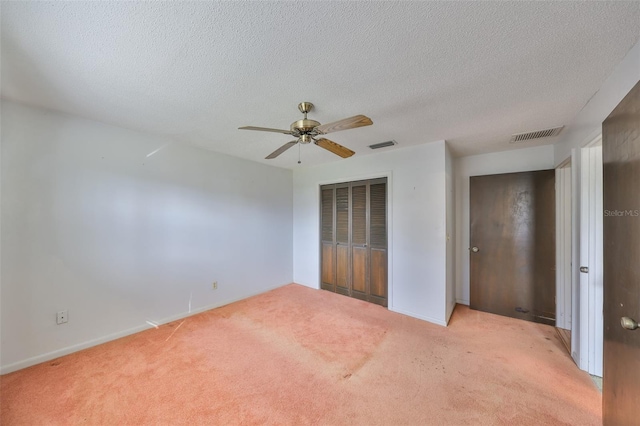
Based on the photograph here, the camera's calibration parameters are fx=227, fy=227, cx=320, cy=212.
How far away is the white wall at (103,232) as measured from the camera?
6.50 feet

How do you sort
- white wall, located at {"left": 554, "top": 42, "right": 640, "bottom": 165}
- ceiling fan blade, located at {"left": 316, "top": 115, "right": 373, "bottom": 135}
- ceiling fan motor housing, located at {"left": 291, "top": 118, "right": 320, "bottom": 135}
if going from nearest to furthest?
white wall, located at {"left": 554, "top": 42, "right": 640, "bottom": 165}
ceiling fan blade, located at {"left": 316, "top": 115, "right": 373, "bottom": 135}
ceiling fan motor housing, located at {"left": 291, "top": 118, "right": 320, "bottom": 135}

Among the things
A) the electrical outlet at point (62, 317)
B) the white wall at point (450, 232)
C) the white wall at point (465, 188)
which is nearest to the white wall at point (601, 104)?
the white wall at point (465, 188)

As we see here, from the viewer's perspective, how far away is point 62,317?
2.16 meters

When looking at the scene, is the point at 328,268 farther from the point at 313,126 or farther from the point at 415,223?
the point at 313,126

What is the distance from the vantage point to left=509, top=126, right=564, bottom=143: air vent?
7.97 ft

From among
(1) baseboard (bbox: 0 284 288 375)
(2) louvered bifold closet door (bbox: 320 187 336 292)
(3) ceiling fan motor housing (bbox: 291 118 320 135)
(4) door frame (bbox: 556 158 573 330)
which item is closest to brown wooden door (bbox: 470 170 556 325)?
(4) door frame (bbox: 556 158 573 330)

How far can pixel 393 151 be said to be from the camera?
3.25 meters

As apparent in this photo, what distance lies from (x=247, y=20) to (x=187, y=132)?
1914 mm

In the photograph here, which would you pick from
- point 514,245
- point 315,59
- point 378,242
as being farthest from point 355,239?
point 315,59

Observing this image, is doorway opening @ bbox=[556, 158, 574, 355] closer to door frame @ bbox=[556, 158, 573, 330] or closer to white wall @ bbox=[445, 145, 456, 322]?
door frame @ bbox=[556, 158, 573, 330]

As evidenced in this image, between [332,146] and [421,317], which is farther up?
[332,146]

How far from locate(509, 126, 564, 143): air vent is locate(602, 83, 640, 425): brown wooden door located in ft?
4.88

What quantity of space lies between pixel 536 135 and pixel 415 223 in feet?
5.32

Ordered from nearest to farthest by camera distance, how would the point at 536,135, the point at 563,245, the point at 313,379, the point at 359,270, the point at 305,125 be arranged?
the point at 305,125 → the point at 313,379 → the point at 536,135 → the point at 563,245 → the point at 359,270
